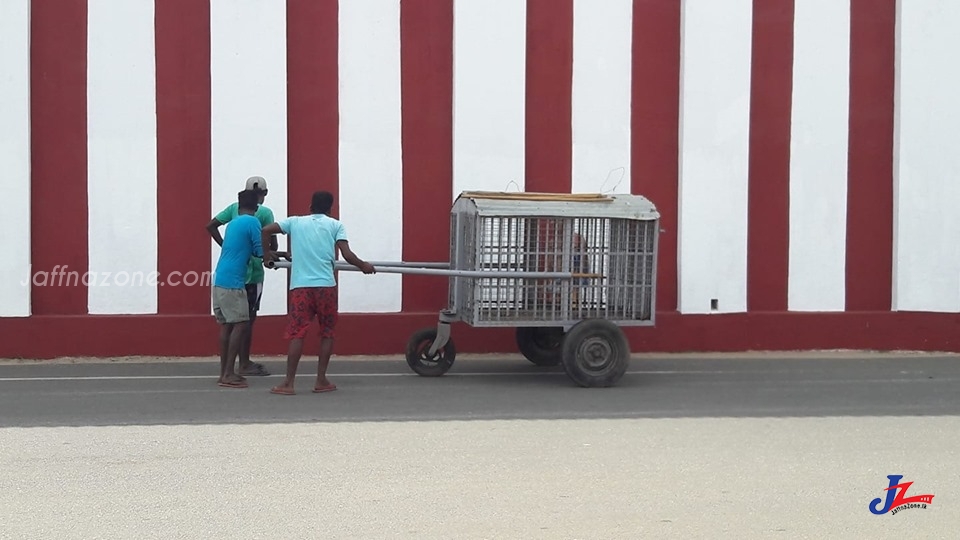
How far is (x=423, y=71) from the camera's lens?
12469 millimetres

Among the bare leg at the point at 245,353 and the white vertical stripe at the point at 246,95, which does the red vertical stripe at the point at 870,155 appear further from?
the bare leg at the point at 245,353

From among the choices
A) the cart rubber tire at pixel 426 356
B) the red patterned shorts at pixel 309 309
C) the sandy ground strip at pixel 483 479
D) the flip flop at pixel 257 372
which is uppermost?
the red patterned shorts at pixel 309 309

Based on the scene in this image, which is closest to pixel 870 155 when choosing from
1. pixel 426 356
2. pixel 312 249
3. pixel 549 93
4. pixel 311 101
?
pixel 549 93

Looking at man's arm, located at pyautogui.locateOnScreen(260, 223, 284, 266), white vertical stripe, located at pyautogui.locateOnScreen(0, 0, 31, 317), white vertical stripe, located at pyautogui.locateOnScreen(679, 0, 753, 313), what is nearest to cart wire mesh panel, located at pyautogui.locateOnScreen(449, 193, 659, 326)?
man's arm, located at pyautogui.locateOnScreen(260, 223, 284, 266)

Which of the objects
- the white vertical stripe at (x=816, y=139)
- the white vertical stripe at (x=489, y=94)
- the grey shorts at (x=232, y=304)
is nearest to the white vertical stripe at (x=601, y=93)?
the white vertical stripe at (x=489, y=94)

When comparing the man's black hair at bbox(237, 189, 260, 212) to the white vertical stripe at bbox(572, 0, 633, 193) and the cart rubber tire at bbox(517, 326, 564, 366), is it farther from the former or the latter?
the white vertical stripe at bbox(572, 0, 633, 193)

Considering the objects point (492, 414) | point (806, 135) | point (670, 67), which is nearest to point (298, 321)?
point (492, 414)

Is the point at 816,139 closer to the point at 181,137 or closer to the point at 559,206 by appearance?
the point at 559,206

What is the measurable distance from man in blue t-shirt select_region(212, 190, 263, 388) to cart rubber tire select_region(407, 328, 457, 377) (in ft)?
5.43

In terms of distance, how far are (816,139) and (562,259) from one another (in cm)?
455

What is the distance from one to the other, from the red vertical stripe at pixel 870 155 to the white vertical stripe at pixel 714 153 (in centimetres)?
129

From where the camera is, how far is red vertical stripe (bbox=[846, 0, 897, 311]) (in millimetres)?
12930

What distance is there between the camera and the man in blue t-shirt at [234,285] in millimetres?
9586

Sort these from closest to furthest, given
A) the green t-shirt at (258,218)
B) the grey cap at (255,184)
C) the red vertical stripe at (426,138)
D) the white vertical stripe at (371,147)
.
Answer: the grey cap at (255,184), the green t-shirt at (258,218), the white vertical stripe at (371,147), the red vertical stripe at (426,138)
